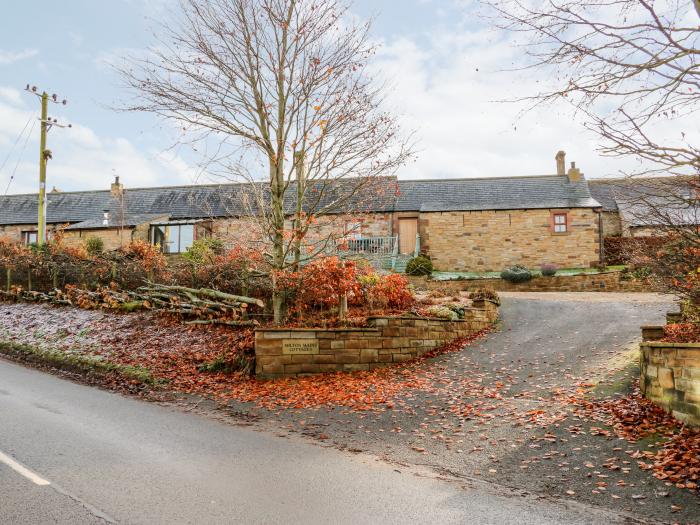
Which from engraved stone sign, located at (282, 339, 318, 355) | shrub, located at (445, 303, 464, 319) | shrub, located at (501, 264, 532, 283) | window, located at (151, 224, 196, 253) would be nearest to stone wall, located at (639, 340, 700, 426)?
engraved stone sign, located at (282, 339, 318, 355)

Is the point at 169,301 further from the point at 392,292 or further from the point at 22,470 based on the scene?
the point at 22,470

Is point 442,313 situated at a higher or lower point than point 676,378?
higher

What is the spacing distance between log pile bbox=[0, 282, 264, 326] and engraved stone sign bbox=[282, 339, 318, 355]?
2.34 metres

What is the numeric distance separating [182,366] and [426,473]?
6643mm

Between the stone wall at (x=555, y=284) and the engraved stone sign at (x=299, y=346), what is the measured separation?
36.8 feet

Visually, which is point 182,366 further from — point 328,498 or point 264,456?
point 328,498

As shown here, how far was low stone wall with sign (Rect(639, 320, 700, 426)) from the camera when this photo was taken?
6191 mm

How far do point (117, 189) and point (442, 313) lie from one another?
92.0ft

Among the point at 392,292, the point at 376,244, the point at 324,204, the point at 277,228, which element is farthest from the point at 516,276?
the point at 277,228

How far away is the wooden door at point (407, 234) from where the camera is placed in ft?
94.3

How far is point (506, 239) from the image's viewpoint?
2725 centimetres

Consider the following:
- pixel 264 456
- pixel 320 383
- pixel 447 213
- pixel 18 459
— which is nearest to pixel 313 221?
pixel 320 383

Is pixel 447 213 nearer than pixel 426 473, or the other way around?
pixel 426 473

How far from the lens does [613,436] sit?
6316mm
